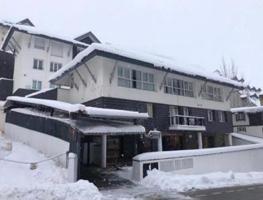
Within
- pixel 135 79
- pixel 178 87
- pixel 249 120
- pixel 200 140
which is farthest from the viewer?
pixel 249 120

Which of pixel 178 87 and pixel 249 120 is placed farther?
pixel 249 120

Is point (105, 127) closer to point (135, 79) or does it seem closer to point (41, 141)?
point (41, 141)

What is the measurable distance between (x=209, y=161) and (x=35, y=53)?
2343cm

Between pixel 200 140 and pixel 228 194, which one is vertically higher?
pixel 200 140

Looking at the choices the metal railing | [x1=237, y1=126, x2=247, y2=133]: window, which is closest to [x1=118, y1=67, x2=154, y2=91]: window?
the metal railing

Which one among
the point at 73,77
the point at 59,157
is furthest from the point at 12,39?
the point at 59,157

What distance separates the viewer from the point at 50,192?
9562 mm

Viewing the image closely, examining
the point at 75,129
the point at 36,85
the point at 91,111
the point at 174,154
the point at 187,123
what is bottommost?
the point at 174,154

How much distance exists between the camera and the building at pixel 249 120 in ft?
120

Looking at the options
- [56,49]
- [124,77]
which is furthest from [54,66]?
[124,77]

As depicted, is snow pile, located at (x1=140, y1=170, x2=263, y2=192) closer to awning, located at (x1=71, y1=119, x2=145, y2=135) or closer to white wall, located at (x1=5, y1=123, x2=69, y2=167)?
awning, located at (x1=71, y1=119, x2=145, y2=135)

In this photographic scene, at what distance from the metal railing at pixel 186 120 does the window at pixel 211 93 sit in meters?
2.90

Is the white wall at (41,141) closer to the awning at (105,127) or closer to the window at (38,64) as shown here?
Answer: the awning at (105,127)

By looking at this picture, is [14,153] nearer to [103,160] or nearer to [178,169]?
[103,160]
